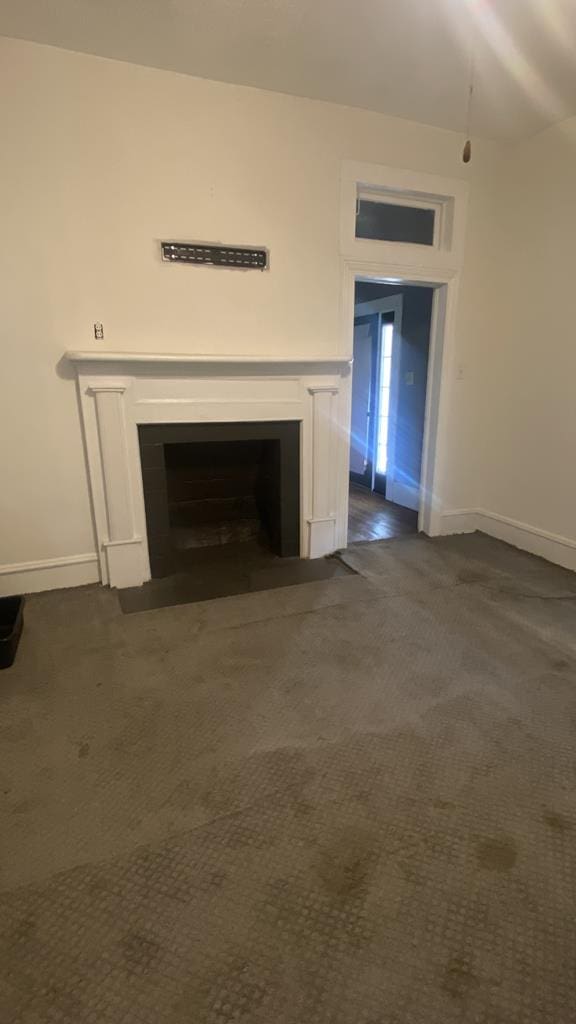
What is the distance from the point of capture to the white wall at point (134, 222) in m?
2.40

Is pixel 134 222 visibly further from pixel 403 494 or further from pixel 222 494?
pixel 403 494

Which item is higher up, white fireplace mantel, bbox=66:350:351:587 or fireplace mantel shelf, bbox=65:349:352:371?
fireplace mantel shelf, bbox=65:349:352:371

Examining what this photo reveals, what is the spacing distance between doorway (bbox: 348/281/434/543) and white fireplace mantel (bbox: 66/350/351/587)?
816 mm

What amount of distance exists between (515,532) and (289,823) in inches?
114

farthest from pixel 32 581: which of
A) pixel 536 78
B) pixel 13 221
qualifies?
pixel 536 78

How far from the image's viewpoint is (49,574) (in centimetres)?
285

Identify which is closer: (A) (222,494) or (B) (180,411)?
(B) (180,411)

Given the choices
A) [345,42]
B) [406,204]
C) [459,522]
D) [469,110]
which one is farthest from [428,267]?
[459,522]

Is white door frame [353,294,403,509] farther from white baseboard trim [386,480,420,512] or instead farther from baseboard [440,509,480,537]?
baseboard [440,509,480,537]

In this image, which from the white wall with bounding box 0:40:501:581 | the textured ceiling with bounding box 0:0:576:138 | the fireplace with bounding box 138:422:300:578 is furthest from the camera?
the fireplace with bounding box 138:422:300:578

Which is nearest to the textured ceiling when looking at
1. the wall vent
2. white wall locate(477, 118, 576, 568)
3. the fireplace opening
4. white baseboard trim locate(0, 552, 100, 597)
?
white wall locate(477, 118, 576, 568)

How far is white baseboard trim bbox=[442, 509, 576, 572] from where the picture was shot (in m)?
3.21

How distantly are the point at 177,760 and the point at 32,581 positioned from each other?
172 centimetres

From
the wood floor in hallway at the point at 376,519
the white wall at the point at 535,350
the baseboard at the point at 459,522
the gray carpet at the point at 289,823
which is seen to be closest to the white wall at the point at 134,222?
the white wall at the point at 535,350
